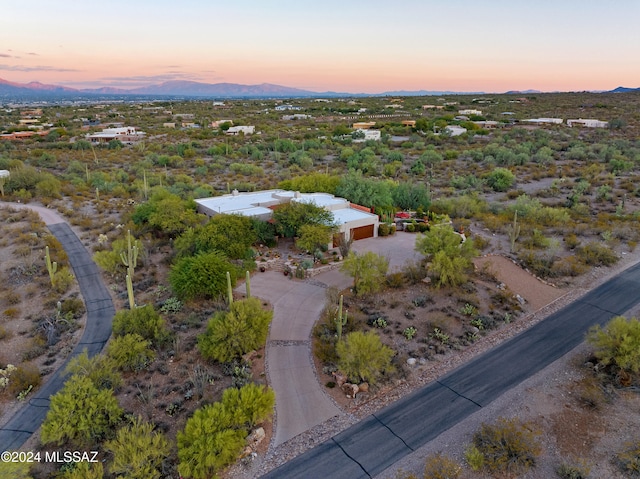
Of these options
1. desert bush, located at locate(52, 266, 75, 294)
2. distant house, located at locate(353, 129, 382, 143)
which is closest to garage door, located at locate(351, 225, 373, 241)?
desert bush, located at locate(52, 266, 75, 294)

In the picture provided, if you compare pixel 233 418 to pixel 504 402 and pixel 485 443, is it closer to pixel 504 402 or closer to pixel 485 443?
pixel 485 443

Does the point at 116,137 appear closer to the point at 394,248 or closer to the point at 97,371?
the point at 394,248

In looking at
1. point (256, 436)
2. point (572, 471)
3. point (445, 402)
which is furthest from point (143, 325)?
point (572, 471)

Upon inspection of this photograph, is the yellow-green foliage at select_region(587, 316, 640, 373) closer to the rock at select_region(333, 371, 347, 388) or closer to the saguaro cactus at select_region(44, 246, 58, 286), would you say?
the rock at select_region(333, 371, 347, 388)

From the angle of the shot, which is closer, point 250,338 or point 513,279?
point 250,338

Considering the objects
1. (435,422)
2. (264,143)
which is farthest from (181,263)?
(264,143)

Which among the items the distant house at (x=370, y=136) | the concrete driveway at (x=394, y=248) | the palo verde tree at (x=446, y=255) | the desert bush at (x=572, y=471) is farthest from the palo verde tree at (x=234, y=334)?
the distant house at (x=370, y=136)

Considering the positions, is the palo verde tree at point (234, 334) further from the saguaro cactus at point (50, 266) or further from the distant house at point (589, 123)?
the distant house at point (589, 123)
